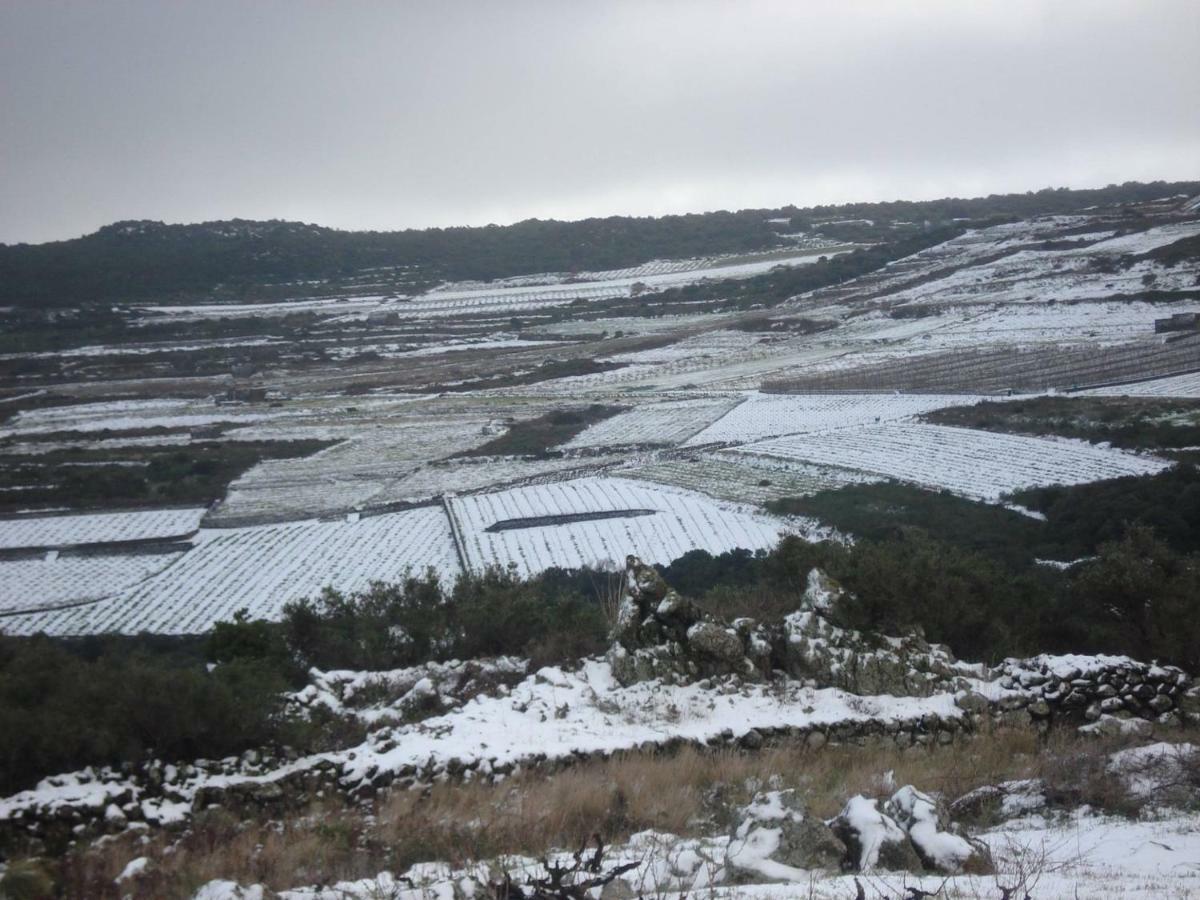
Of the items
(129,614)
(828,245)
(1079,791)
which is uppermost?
(828,245)

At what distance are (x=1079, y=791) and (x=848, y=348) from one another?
145ft

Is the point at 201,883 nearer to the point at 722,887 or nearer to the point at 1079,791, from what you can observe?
the point at 722,887

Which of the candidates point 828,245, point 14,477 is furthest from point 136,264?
point 14,477

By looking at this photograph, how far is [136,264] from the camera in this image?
340 feet

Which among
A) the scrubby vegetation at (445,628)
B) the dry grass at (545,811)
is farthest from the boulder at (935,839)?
the scrubby vegetation at (445,628)

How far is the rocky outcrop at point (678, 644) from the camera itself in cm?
997

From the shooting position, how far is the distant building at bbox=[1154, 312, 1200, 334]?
126 feet

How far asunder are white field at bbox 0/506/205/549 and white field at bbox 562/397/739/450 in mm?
12726

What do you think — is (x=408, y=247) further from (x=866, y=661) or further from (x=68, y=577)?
(x=866, y=661)

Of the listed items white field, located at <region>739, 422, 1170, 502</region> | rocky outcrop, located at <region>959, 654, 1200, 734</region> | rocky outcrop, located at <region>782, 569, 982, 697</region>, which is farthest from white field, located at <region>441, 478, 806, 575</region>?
rocky outcrop, located at <region>959, 654, 1200, 734</region>

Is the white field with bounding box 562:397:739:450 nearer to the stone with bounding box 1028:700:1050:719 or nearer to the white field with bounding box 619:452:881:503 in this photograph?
the white field with bounding box 619:452:881:503

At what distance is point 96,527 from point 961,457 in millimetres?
22628

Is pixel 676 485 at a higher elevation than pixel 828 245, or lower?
lower

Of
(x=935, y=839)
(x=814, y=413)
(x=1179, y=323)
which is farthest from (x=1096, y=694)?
(x=1179, y=323)
